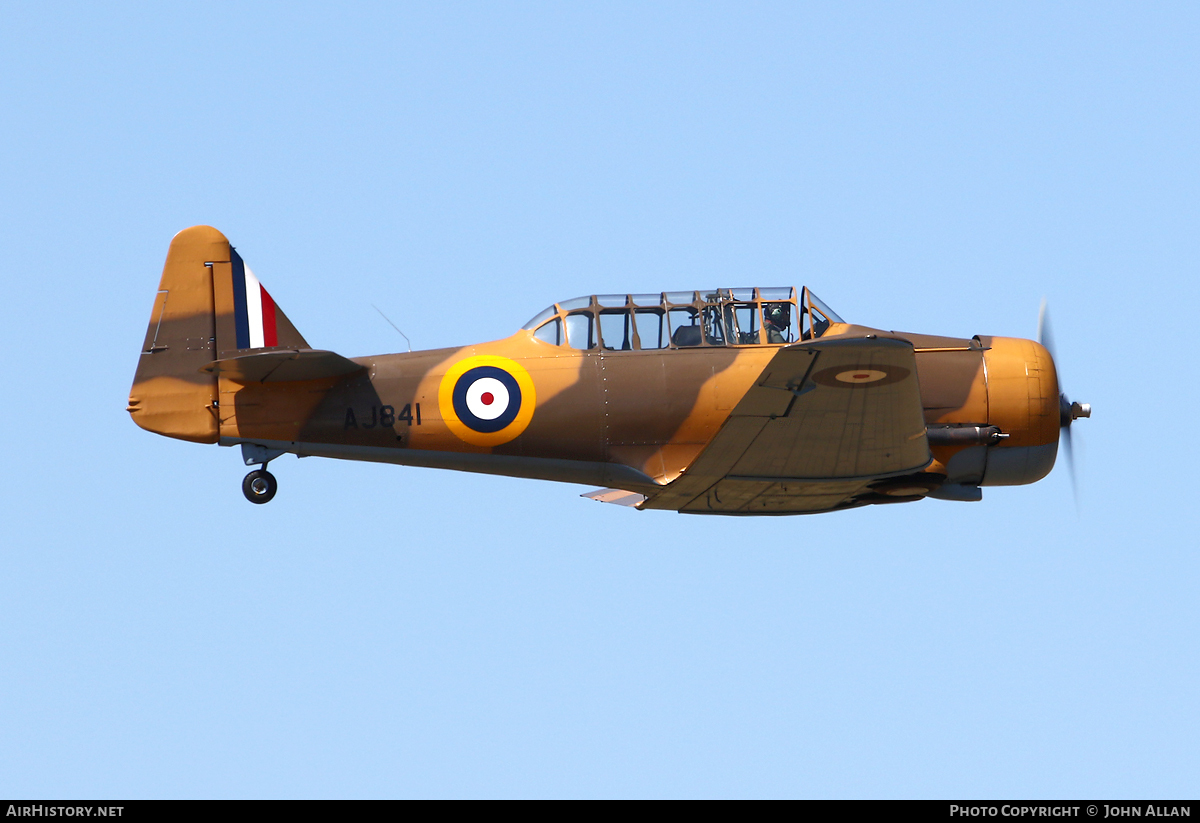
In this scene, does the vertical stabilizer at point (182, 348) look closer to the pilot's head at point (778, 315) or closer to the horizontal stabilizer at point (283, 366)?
the horizontal stabilizer at point (283, 366)

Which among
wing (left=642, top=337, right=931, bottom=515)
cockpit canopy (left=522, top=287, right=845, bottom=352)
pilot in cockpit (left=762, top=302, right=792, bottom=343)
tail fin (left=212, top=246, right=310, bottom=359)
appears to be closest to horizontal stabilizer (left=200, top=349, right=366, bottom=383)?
tail fin (left=212, top=246, right=310, bottom=359)

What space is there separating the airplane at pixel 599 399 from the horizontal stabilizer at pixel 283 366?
19mm

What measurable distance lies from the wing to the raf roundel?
5.67 feet

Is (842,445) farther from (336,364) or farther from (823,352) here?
(336,364)

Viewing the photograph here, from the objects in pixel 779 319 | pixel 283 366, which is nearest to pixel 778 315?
pixel 779 319

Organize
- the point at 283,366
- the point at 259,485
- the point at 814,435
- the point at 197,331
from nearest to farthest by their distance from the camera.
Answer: the point at 814,435 < the point at 283,366 < the point at 259,485 < the point at 197,331

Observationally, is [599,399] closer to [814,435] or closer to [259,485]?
[814,435]

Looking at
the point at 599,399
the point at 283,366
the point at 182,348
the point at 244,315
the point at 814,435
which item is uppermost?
the point at 244,315

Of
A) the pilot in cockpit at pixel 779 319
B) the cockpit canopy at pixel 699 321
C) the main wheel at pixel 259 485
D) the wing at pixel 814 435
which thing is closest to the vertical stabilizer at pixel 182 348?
the main wheel at pixel 259 485

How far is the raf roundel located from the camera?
1419 centimetres

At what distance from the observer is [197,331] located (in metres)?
14.7

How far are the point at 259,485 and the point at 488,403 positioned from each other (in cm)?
258

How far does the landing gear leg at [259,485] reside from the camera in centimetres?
1441

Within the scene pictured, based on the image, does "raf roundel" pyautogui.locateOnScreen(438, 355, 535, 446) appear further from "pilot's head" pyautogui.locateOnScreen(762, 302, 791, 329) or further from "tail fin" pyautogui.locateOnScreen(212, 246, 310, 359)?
"pilot's head" pyautogui.locateOnScreen(762, 302, 791, 329)
